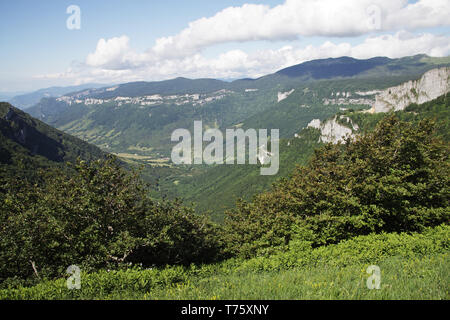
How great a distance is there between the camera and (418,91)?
164125 mm

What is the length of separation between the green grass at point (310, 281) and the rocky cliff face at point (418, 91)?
6270 inches

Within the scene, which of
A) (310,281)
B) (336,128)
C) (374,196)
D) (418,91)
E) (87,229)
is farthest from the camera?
(336,128)

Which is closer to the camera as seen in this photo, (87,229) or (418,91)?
(87,229)

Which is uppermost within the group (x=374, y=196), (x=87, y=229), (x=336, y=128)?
(x=336, y=128)

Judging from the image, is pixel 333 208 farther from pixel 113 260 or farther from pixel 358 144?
pixel 113 260

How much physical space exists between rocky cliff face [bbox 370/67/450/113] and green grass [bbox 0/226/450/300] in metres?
159

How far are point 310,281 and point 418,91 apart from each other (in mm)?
198953

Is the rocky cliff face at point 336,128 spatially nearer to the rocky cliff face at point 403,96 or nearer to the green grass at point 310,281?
the rocky cliff face at point 403,96

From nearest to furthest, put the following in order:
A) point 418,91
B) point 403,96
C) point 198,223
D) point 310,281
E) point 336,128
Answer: point 310,281
point 198,223
point 418,91
point 403,96
point 336,128

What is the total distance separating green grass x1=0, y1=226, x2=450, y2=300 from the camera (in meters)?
9.20

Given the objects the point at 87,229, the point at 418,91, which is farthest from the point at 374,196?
the point at 418,91

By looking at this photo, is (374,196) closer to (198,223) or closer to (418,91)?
(198,223)
